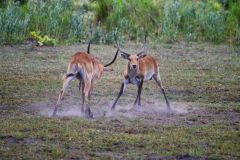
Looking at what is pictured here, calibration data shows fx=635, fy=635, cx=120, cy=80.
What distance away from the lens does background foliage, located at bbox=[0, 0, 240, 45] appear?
18.7m

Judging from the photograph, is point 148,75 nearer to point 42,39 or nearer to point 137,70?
point 137,70

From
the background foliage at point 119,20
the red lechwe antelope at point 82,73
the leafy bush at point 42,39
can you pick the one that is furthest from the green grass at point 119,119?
the background foliage at point 119,20

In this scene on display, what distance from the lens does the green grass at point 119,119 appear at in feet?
27.0

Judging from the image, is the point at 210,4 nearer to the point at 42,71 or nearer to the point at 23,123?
the point at 42,71

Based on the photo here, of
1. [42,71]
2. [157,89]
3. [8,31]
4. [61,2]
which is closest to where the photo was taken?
[157,89]

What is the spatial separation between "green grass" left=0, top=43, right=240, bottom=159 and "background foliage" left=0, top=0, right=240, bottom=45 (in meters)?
1.01

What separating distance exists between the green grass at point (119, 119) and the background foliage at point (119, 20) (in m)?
1.01

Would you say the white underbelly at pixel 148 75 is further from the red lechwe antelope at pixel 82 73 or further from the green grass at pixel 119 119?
the red lechwe antelope at pixel 82 73

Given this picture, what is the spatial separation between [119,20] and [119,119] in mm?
10151

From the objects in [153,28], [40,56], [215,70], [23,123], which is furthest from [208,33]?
[23,123]

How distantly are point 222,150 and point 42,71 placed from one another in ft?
23.6

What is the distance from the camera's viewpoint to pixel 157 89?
13.3 m

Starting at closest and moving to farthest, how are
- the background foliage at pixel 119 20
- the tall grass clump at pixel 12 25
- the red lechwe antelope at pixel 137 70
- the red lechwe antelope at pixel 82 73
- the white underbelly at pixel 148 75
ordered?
the red lechwe antelope at pixel 82 73 < the red lechwe antelope at pixel 137 70 < the white underbelly at pixel 148 75 < the tall grass clump at pixel 12 25 < the background foliage at pixel 119 20

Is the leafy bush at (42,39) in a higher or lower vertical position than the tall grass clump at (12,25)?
lower
